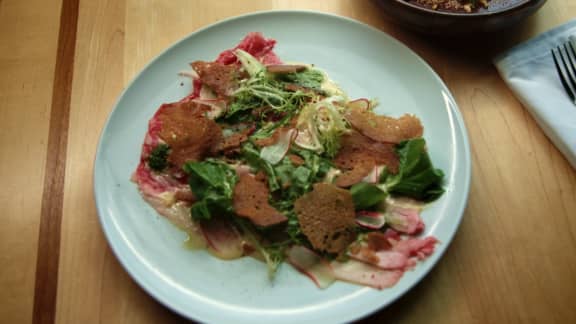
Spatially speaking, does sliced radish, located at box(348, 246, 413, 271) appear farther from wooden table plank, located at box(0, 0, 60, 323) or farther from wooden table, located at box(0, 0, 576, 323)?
wooden table plank, located at box(0, 0, 60, 323)

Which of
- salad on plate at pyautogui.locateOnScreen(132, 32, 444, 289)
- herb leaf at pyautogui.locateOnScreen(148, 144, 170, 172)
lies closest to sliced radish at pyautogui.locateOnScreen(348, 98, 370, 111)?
salad on plate at pyautogui.locateOnScreen(132, 32, 444, 289)

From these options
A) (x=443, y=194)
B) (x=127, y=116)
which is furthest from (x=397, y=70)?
(x=127, y=116)

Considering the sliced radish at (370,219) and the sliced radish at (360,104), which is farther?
the sliced radish at (360,104)

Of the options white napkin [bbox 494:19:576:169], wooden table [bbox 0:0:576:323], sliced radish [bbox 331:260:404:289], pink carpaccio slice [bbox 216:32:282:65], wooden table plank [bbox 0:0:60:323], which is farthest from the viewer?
pink carpaccio slice [bbox 216:32:282:65]

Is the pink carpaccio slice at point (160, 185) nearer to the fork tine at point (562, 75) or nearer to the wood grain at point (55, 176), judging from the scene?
the wood grain at point (55, 176)

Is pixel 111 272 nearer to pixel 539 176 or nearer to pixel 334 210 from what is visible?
pixel 334 210

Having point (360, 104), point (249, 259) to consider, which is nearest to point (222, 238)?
point (249, 259)

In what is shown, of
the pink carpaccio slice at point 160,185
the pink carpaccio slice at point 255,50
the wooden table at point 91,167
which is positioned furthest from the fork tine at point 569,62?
the pink carpaccio slice at point 160,185
